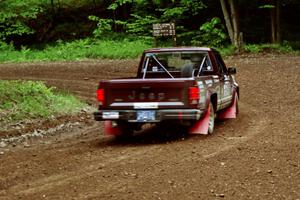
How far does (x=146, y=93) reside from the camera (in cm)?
1045

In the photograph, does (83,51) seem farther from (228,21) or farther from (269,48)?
(269,48)

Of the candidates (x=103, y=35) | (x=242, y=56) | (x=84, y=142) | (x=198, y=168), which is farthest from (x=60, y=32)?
(x=198, y=168)

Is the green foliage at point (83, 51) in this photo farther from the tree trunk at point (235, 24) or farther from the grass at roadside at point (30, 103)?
the grass at roadside at point (30, 103)

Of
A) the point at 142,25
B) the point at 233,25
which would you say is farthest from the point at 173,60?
the point at 142,25

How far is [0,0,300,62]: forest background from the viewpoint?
31891 mm

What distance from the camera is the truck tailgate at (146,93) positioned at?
404 inches

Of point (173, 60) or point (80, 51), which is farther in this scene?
point (80, 51)

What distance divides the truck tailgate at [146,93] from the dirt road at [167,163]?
2.39 feet

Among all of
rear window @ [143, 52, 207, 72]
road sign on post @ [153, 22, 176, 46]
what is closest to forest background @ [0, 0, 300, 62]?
road sign on post @ [153, 22, 176, 46]

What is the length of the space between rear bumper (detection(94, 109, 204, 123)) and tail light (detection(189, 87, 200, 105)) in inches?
6.6

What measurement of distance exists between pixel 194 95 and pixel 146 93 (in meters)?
0.92

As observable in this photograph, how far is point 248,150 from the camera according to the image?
29.5 feet

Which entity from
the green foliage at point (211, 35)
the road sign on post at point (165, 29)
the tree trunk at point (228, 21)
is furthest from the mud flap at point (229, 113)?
the green foliage at point (211, 35)

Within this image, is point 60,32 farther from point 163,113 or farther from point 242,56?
point 163,113
